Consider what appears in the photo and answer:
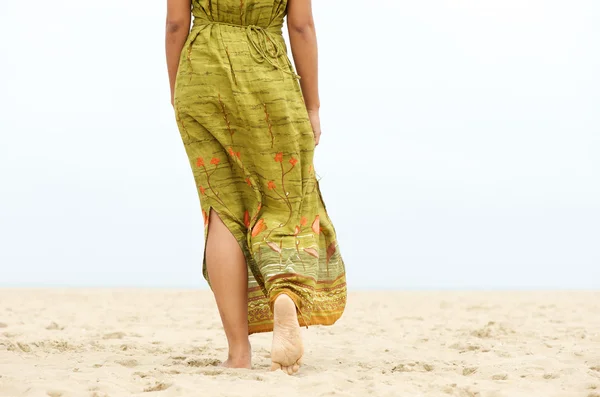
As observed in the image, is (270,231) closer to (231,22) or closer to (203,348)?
(231,22)

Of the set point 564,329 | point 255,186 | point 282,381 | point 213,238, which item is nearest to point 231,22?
point 255,186

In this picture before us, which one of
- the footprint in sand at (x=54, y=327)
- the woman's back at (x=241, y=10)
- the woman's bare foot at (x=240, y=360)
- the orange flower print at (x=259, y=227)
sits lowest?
the footprint in sand at (x=54, y=327)

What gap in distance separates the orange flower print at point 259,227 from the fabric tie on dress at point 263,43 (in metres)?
0.65

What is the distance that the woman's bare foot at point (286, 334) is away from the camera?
125 inches

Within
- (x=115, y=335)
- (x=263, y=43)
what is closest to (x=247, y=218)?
(x=263, y=43)

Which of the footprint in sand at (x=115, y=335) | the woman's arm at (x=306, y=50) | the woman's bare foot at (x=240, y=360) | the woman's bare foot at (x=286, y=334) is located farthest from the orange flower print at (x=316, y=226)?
the footprint in sand at (x=115, y=335)

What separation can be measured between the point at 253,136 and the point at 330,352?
1521 mm

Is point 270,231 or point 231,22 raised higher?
point 231,22

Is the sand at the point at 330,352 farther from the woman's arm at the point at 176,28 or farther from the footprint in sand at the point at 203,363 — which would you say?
the woman's arm at the point at 176,28

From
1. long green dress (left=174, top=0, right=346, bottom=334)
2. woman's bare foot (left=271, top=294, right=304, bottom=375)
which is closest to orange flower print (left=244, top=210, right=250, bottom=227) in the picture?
long green dress (left=174, top=0, right=346, bottom=334)

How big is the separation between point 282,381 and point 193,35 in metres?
1.50

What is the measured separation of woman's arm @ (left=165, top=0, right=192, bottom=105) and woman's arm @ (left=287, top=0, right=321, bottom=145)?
0.44 metres

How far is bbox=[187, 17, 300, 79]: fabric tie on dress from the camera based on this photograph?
3.44 meters

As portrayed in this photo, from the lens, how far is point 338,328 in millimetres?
6074
